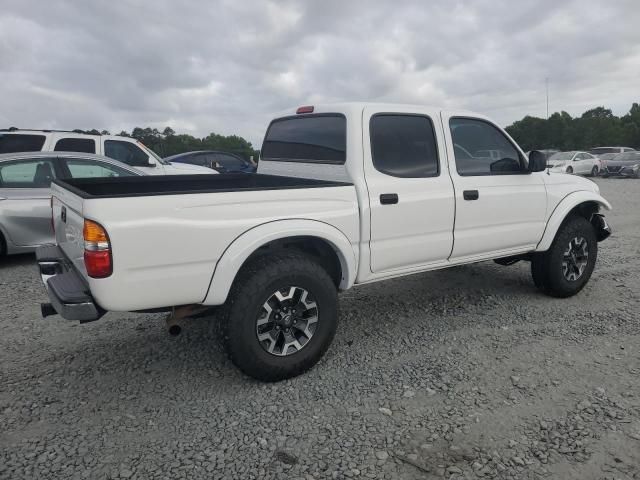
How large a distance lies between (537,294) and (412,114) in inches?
97.5

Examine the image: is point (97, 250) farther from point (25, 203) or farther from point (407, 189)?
point (25, 203)

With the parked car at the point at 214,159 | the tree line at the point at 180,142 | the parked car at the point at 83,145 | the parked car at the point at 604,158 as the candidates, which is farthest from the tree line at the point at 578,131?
the parked car at the point at 83,145

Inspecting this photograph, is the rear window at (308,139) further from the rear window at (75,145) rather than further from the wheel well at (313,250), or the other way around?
the rear window at (75,145)

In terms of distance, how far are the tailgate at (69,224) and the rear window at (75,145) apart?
522 cm

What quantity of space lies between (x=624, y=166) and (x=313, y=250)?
24.2m

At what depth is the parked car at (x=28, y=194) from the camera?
6.17 metres

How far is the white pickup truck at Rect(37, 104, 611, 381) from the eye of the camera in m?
2.67

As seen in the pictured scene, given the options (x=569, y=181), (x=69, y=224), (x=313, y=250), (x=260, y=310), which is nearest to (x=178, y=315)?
(x=260, y=310)

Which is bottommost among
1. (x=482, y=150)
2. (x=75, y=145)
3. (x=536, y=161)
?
(x=536, y=161)

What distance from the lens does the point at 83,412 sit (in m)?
2.91

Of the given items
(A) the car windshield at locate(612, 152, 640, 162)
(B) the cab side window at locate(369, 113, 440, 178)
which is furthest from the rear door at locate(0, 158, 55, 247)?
(A) the car windshield at locate(612, 152, 640, 162)

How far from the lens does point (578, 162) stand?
23547 mm

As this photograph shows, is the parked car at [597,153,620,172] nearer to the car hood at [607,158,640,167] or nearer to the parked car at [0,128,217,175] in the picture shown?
the car hood at [607,158,640,167]

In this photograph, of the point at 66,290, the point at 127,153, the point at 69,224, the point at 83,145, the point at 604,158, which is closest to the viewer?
the point at 66,290
